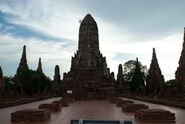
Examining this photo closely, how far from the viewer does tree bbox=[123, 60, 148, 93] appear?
183 ft

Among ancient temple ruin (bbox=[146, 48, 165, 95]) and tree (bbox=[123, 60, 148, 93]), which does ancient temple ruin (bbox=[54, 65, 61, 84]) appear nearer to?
tree (bbox=[123, 60, 148, 93])

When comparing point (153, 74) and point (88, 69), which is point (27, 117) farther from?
point (153, 74)

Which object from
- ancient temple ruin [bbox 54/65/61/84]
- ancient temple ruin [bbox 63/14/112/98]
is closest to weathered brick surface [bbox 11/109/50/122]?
ancient temple ruin [bbox 63/14/112/98]

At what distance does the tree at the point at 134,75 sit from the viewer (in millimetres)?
55906

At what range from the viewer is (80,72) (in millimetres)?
38938

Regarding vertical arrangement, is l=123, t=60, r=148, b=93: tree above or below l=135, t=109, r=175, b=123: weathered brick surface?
above

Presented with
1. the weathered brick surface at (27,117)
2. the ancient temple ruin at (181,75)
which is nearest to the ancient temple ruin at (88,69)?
the ancient temple ruin at (181,75)

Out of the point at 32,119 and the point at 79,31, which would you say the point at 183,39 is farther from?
the point at 32,119

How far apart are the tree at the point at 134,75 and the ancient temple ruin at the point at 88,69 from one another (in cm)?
1175

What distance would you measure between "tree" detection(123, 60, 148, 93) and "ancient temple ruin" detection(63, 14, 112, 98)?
11751 mm

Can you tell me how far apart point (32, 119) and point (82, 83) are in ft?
88.3

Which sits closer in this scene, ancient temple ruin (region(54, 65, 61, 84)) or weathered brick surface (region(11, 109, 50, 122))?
weathered brick surface (region(11, 109, 50, 122))

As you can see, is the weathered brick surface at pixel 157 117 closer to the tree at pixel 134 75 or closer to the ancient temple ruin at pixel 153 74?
the ancient temple ruin at pixel 153 74

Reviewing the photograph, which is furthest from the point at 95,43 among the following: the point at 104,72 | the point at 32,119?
the point at 32,119
